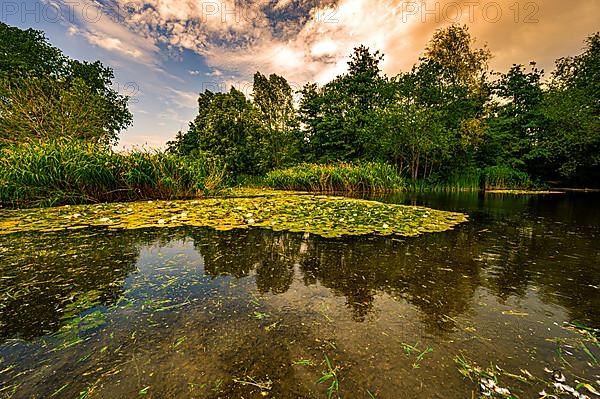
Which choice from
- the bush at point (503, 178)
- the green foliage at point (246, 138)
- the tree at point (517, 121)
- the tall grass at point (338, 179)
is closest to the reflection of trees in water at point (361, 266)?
the tall grass at point (338, 179)

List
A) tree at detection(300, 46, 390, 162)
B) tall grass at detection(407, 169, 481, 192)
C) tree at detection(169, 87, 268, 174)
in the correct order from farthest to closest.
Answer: tree at detection(300, 46, 390, 162) → tree at detection(169, 87, 268, 174) → tall grass at detection(407, 169, 481, 192)

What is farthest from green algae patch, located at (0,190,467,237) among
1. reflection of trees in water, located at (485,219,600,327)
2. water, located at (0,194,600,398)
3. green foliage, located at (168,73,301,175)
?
green foliage, located at (168,73,301,175)

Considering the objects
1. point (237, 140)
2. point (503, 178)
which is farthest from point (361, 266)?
point (503, 178)

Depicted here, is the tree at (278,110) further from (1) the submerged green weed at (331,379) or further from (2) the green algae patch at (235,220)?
(1) the submerged green weed at (331,379)

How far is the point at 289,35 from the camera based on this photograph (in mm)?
12203

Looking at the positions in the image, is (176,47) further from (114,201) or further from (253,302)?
(253,302)

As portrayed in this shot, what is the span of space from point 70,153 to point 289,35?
10.5 metres

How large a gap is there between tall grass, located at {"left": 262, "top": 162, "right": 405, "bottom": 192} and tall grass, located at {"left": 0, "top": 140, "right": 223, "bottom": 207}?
5156mm

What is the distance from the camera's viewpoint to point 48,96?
43.5ft

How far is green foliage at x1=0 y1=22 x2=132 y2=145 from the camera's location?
38.1 feet

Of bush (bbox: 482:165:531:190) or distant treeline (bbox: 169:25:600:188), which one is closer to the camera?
distant treeline (bbox: 169:25:600:188)

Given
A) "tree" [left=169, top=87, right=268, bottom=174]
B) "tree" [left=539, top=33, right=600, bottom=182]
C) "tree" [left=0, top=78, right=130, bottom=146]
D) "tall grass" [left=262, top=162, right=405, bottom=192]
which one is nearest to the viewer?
"tall grass" [left=262, top=162, right=405, bottom=192]

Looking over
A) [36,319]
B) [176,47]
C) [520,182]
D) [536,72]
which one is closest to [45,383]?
[36,319]

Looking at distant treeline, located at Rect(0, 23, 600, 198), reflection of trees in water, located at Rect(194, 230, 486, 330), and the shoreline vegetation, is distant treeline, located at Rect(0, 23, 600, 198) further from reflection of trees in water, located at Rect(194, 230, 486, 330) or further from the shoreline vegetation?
reflection of trees in water, located at Rect(194, 230, 486, 330)
